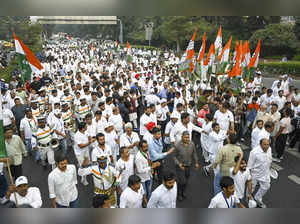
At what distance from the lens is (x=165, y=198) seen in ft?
11.0

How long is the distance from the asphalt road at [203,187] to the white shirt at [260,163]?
731mm

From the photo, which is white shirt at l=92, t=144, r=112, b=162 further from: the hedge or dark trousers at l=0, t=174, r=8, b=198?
the hedge

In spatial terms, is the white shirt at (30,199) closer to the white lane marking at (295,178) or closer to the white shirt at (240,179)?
the white shirt at (240,179)

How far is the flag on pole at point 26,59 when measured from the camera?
17.3 ft

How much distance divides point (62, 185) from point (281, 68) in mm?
22670

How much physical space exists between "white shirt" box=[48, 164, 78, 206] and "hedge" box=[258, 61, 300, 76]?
2193 centimetres

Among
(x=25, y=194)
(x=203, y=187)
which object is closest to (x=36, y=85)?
(x=25, y=194)

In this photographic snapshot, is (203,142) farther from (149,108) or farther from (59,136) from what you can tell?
(59,136)

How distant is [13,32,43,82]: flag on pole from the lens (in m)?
5.28

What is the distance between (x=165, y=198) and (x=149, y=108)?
9.96 feet

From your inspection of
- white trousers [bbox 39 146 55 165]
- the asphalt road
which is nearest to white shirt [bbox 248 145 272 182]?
the asphalt road

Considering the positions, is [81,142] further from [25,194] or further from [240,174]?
[240,174]

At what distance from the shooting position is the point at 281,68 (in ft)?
72.3
